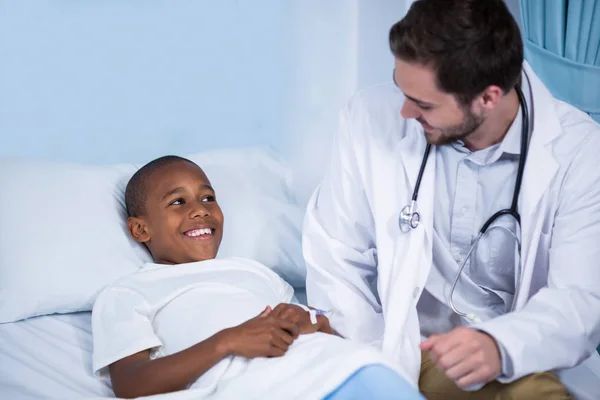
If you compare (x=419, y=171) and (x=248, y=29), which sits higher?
(x=248, y=29)

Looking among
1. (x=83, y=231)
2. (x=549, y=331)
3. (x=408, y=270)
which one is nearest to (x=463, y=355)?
(x=549, y=331)

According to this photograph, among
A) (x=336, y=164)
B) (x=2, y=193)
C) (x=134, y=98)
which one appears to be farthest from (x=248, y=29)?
(x=2, y=193)

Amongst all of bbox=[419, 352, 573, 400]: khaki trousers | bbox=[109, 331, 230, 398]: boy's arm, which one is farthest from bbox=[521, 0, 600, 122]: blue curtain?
bbox=[109, 331, 230, 398]: boy's arm

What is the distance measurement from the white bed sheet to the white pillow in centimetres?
3

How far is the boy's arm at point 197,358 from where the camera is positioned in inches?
61.6

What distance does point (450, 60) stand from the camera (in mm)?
1624

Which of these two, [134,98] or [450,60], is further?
[134,98]

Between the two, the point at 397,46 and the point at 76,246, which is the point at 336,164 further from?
the point at 76,246

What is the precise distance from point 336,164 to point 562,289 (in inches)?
25.0

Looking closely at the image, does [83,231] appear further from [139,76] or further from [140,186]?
[139,76]

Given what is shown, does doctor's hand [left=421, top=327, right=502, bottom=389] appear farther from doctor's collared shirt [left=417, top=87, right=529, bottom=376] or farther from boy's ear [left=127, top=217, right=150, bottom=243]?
boy's ear [left=127, top=217, right=150, bottom=243]

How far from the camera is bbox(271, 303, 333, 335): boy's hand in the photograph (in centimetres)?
167

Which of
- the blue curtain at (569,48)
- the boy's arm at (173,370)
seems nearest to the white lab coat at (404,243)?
the boy's arm at (173,370)

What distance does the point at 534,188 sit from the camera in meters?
1.71
